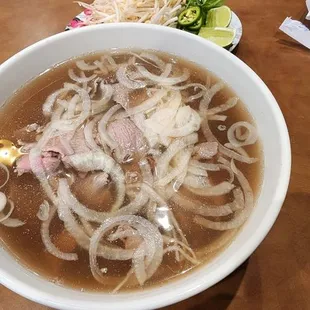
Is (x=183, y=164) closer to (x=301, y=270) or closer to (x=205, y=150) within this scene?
(x=205, y=150)

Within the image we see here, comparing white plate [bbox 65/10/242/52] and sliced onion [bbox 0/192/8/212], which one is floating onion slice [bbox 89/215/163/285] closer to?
sliced onion [bbox 0/192/8/212]

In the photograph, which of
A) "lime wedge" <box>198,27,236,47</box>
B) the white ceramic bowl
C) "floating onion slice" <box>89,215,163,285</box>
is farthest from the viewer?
"lime wedge" <box>198,27,236,47</box>

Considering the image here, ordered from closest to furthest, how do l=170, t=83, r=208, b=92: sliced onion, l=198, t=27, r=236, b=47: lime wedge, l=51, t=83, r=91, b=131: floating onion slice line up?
l=51, t=83, r=91, b=131: floating onion slice → l=170, t=83, r=208, b=92: sliced onion → l=198, t=27, r=236, b=47: lime wedge

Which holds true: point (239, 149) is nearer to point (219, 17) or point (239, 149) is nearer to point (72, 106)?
point (72, 106)

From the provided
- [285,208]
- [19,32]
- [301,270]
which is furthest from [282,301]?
[19,32]

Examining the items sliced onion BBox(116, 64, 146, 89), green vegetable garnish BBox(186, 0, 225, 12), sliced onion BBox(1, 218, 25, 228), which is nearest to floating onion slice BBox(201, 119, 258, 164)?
sliced onion BBox(116, 64, 146, 89)

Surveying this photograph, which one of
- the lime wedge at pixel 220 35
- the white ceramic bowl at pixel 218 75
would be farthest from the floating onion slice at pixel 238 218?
the lime wedge at pixel 220 35
